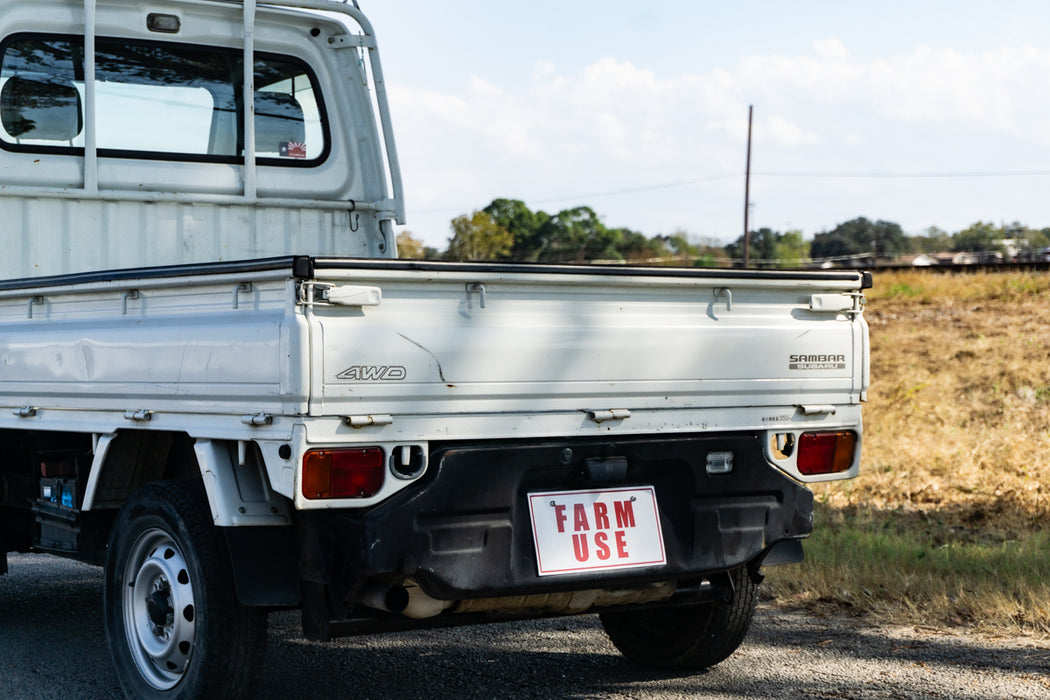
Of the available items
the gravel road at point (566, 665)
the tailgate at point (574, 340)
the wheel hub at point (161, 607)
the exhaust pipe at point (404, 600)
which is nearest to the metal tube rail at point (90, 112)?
the gravel road at point (566, 665)

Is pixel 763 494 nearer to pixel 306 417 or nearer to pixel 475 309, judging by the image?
pixel 475 309

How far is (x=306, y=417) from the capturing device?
11.1 ft

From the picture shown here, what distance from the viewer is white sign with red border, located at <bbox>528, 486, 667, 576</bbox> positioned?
3748 millimetres

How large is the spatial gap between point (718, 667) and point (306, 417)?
2.23 meters

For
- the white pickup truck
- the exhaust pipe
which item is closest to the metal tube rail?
the white pickup truck

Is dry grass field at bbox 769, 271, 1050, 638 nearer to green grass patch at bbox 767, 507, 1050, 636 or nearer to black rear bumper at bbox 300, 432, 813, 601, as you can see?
green grass patch at bbox 767, 507, 1050, 636

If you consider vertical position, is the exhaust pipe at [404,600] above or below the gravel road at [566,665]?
above

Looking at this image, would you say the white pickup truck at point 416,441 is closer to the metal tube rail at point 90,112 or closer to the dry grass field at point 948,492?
the metal tube rail at point 90,112

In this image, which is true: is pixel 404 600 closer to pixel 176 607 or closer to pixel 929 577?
pixel 176 607

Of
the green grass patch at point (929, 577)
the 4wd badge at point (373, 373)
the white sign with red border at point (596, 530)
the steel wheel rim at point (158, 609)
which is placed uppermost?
the 4wd badge at point (373, 373)

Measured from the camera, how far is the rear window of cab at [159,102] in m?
5.71

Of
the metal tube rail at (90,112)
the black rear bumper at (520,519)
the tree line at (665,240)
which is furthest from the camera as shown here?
the tree line at (665,240)

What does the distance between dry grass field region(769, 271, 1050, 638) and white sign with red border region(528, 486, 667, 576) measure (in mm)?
2154

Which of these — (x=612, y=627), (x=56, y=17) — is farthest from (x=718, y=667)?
(x=56, y=17)
